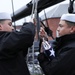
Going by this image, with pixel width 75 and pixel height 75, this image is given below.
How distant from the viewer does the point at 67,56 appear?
9.68 ft

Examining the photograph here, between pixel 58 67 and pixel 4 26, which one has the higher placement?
pixel 4 26

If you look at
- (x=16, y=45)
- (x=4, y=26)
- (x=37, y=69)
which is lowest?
(x=37, y=69)

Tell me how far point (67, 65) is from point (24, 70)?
49 centimetres

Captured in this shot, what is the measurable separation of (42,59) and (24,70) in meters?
0.23

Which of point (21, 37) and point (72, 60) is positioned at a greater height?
point (21, 37)

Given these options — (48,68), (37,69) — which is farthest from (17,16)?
(48,68)

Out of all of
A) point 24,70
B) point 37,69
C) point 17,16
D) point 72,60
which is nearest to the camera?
point 72,60

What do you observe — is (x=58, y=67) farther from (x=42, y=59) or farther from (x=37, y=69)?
(x=37, y=69)

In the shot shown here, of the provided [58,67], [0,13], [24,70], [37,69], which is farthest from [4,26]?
[37,69]

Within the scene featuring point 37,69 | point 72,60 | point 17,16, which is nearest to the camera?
point 72,60

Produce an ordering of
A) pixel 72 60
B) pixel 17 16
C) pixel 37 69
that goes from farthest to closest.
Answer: pixel 17 16
pixel 37 69
pixel 72 60

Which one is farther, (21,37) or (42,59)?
(42,59)

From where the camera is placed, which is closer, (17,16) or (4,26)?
(4,26)

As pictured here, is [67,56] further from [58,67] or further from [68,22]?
[68,22]
